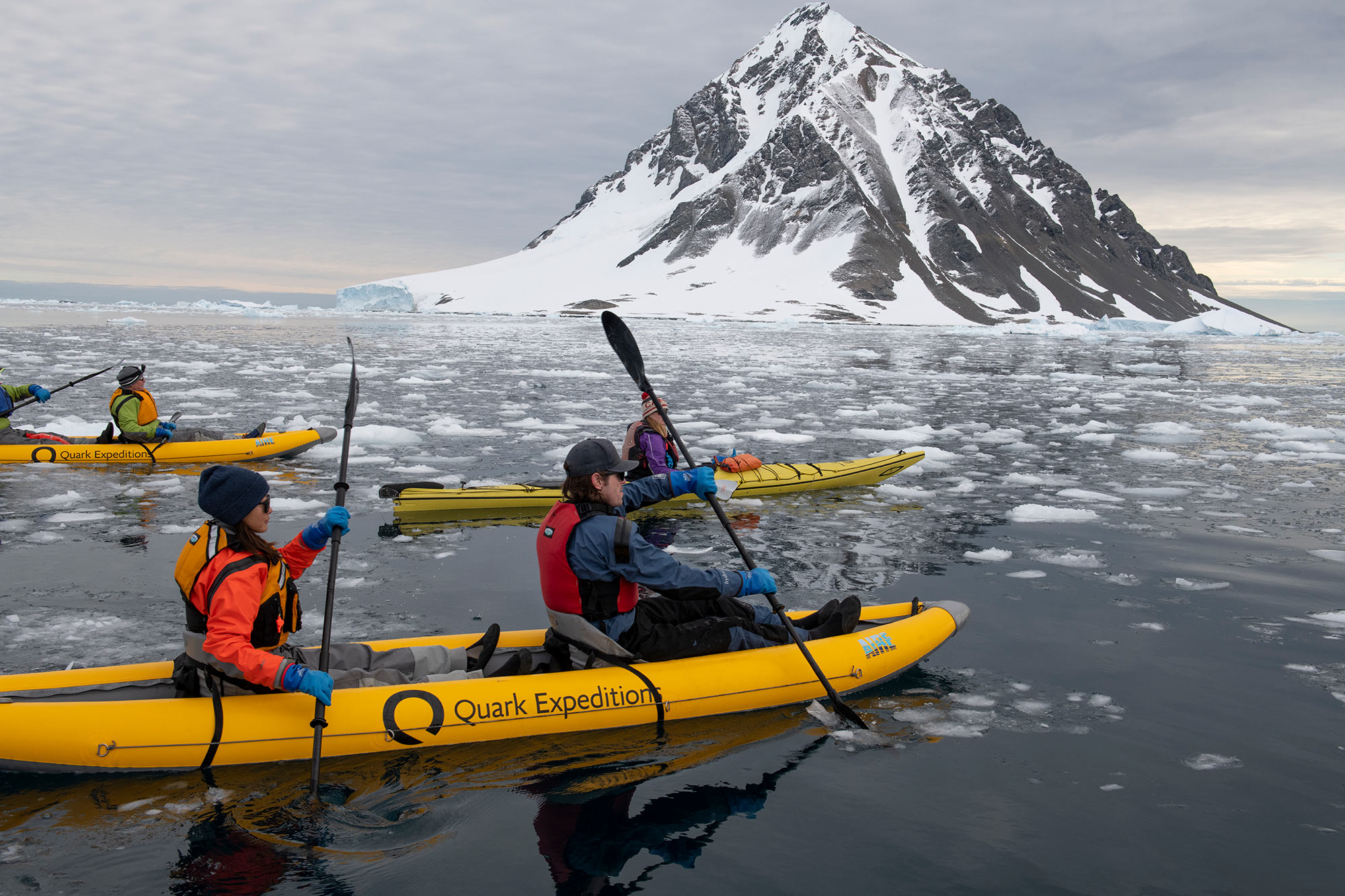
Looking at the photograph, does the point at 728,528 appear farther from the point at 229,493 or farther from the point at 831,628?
the point at 229,493

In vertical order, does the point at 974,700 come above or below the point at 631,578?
below

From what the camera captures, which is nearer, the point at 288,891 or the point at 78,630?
the point at 288,891

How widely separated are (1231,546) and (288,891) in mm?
7659

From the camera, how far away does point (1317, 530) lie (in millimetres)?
8133

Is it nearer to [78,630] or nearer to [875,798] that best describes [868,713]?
[875,798]

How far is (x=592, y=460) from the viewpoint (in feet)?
13.2

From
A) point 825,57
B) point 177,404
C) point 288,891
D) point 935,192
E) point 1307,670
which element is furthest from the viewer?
point 825,57

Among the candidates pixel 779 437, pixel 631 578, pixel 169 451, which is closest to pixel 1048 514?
pixel 779 437

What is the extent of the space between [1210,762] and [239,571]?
14.3 ft

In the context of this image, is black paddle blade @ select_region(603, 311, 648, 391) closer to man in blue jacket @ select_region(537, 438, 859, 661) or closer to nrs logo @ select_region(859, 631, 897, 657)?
man in blue jacket @ select_region(537, 438, 859, 661)

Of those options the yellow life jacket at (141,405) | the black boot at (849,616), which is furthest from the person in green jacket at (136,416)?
the black boot at (849,616)

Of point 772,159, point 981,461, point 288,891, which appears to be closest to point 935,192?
point 772,159

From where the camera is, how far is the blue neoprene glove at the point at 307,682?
11.9 ft

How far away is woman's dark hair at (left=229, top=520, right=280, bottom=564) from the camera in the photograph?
3.50 m
